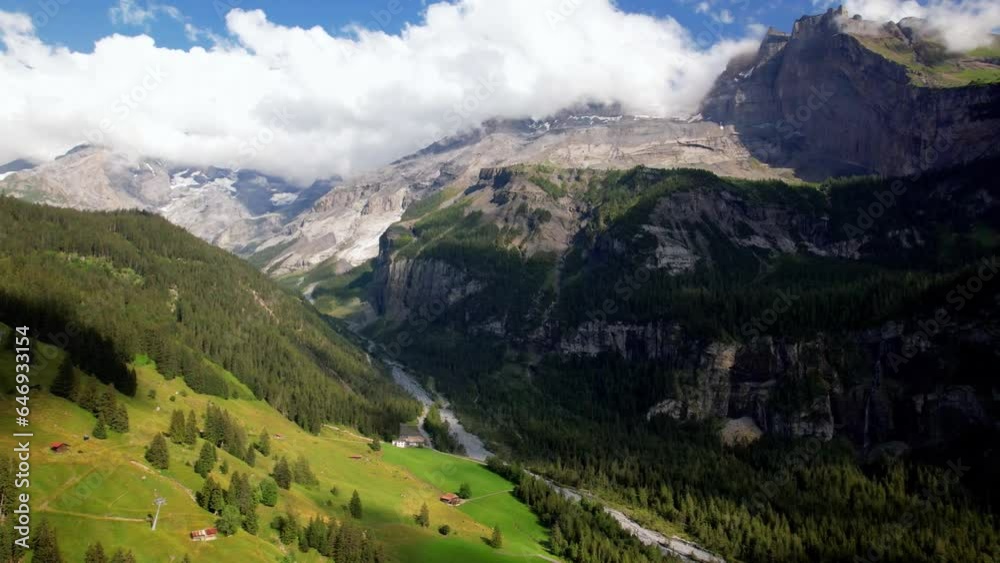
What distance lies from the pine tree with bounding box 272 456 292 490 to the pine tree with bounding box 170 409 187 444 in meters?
16.1

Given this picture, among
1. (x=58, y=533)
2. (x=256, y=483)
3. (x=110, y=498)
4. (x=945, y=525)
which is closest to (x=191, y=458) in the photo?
(x=256, y=483)

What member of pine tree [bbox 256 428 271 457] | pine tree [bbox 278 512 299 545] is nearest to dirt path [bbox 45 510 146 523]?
pine tree [bbox 278 512 299 545]

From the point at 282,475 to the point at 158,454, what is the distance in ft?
74.1

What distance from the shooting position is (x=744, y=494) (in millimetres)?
184125

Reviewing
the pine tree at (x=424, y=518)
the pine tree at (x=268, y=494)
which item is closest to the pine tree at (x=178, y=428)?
the pine tree at (x=268, y=494)

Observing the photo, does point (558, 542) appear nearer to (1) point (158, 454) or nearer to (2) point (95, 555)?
(1) point (158, 454)

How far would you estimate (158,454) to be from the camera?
359ft

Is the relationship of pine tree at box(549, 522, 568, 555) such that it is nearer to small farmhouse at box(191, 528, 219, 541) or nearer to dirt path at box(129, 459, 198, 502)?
small farmhouse at box(191, 528, 219, 541)

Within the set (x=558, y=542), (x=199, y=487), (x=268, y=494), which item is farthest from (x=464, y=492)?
(x=199, y=487)

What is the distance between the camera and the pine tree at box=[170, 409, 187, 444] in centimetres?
12088

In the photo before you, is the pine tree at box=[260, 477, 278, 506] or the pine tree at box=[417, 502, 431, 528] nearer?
the pine tree at box=[260, 477, 278, 506]

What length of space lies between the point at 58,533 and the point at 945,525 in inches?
6392

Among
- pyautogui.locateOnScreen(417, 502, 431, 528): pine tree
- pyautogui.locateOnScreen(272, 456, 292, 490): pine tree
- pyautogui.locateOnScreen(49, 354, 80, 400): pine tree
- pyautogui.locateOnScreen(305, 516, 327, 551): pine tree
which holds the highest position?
pyautogui.locateOnScreen(49, 354, 80, 400): pine tree

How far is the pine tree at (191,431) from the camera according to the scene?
122 metres
